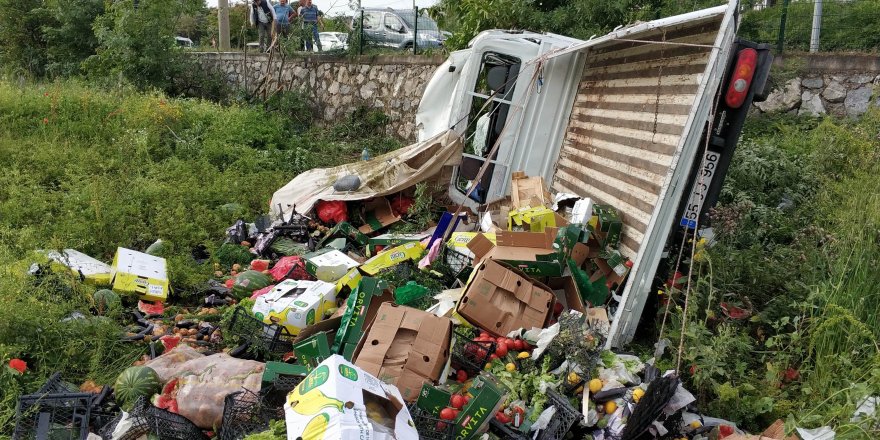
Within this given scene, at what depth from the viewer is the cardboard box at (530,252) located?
453 cm

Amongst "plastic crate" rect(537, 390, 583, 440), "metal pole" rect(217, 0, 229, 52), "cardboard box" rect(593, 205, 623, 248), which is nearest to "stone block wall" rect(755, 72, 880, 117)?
"cardboard box" rect(593, 205, 623, 248)

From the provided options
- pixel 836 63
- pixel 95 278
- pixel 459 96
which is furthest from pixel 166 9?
pixel 836 63

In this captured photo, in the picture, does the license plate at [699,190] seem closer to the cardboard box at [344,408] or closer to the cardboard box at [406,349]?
the cardboard box at [406,349]

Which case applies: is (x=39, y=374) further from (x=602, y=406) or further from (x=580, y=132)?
(x=580, y=132)

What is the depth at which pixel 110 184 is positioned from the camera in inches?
298

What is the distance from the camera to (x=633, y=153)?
528cm

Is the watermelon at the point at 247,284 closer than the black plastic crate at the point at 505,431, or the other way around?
the black plastic crate at the point at 505,431

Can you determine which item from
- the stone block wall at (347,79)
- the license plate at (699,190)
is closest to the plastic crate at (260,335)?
the license plate at (699,190)

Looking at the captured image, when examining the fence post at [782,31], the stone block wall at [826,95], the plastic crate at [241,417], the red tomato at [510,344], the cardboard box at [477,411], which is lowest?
the plastic crate at [241,417]

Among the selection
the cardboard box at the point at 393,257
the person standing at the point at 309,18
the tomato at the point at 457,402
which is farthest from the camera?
the person standing at the point at 309,18

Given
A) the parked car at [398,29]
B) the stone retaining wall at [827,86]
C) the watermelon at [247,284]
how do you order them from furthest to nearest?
the parked car at [398,29]
the stone retaining wall at [827,86]
the watermelon at [247,284]

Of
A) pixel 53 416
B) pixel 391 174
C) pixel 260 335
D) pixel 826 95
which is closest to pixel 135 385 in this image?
pixel 53 416

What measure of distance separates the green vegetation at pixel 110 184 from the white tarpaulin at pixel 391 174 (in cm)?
72

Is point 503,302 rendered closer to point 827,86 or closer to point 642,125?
point 642,125
